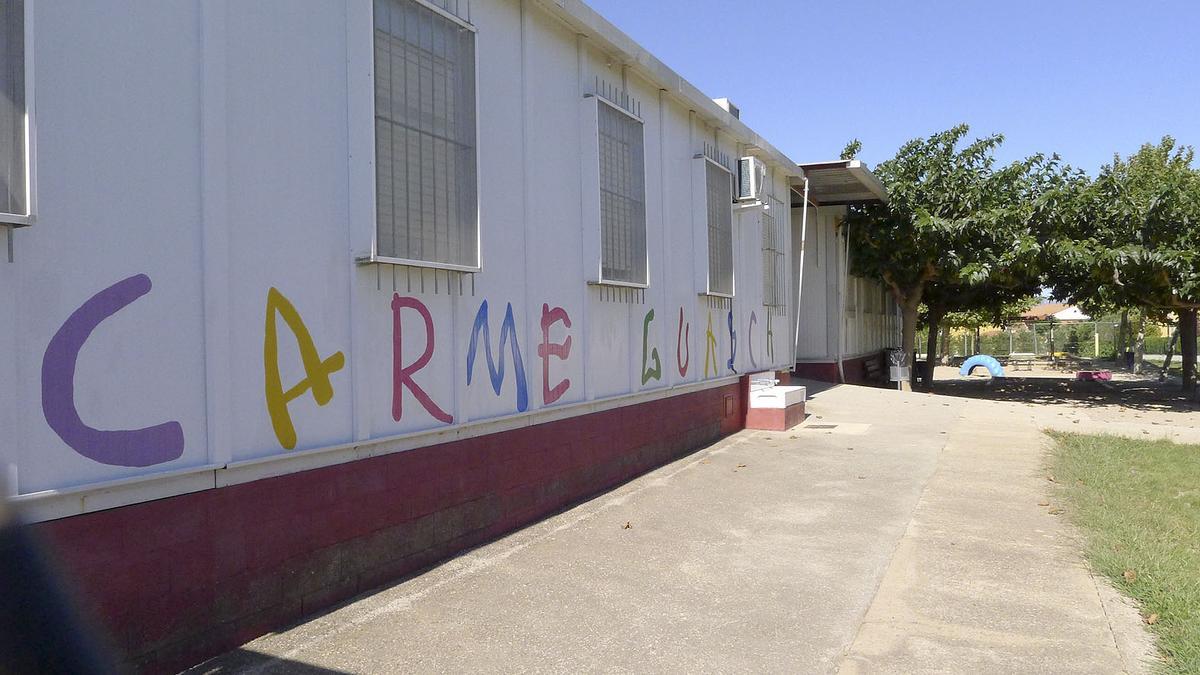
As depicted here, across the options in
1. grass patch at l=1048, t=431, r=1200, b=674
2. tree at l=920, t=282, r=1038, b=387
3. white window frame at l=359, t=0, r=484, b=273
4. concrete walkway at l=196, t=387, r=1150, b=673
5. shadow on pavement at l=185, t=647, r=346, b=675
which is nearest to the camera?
shadow on pavement at l=185, t=647, r=346, b=675

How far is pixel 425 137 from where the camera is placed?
5.36 metres

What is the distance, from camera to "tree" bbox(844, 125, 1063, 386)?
16.6m

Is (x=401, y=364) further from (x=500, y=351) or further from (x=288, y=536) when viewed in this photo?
(x=288, y=536)

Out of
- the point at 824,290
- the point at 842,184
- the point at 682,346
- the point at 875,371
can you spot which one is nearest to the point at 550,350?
the point at 682,346

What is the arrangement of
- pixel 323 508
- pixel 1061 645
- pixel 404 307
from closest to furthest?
pixel 1061 645 < pixel 323 508 < pixel 404 307

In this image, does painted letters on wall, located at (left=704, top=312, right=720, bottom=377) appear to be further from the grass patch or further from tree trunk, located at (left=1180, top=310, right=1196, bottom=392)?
tree trunk, located at (left=1180, top=310, right=1196, bottom=392)

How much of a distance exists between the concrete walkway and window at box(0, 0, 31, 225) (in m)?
2.09

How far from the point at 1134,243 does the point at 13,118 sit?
17898 millimetres

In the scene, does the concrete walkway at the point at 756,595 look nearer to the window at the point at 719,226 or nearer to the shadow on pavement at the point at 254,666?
the shadow on pavement at the point at 254,666

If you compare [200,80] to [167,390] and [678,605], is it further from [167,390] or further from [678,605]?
[678,605]

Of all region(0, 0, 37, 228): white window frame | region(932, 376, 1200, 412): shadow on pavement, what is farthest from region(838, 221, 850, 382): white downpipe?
region(0, 0, 37, 228): white window frame

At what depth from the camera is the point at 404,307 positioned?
5.16m

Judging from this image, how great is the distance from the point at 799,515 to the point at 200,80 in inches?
207

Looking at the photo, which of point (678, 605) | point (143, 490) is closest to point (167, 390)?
point (143, 490)
